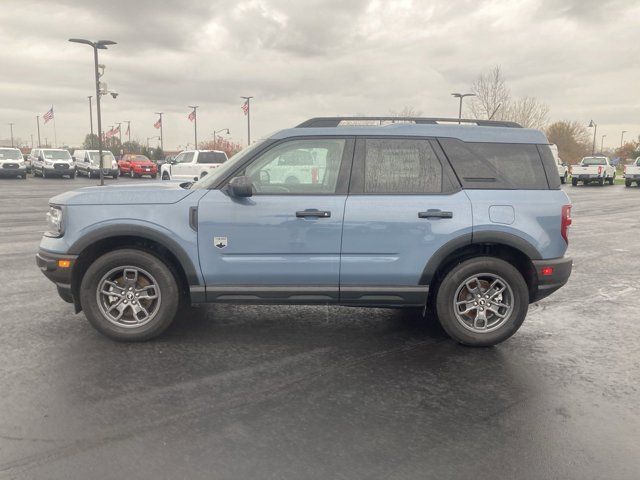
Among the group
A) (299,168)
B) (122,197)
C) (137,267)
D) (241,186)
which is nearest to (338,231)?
(299,168)

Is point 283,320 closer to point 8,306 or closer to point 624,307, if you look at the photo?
point 8,306

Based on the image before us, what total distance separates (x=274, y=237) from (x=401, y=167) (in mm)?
1248

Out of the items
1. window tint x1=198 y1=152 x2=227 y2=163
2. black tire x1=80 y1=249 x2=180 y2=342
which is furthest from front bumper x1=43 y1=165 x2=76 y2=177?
black tire x1=80 y1=249 x2=180 y2=342

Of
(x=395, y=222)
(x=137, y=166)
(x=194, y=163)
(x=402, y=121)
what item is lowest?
(x=395, y=222)

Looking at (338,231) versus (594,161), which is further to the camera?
(594,161)

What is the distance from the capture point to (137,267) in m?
4.55

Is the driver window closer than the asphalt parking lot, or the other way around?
the asphalt parking lot

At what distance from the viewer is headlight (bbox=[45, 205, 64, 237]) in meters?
4.53

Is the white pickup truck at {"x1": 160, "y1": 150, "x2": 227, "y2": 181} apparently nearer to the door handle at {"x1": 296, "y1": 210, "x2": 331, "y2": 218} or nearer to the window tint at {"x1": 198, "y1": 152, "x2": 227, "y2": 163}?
the window tint at {"x1": 198, "y1": 152, "x2": 227, "y2": 163}

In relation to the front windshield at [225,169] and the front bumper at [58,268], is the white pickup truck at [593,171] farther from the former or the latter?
the front bumper at [58,268]

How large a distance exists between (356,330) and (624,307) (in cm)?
321

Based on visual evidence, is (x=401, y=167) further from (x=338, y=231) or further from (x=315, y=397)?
(x=315, y=397)

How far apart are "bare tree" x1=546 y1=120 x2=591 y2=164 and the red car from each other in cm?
5644

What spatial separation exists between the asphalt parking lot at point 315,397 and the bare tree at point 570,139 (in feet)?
251
